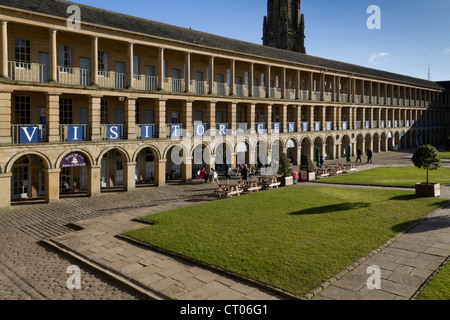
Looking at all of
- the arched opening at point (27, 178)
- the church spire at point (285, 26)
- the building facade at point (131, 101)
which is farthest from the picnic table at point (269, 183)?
the church spire at point (285, 26)

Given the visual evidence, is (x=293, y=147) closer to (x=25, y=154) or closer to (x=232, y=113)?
(x=232, y=113)

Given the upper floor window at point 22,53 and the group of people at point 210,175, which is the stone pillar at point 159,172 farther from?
the upper floor window at point 22,53

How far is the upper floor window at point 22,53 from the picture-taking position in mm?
22578

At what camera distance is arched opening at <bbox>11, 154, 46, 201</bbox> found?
77.7 feet

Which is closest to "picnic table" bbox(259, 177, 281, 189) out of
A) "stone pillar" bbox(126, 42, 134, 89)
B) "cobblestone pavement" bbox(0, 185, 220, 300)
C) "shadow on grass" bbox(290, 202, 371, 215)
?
"cobblestone pavement" bbox(0, 185, 220, 300)

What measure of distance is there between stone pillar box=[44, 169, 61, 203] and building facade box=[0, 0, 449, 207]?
0.20 ft

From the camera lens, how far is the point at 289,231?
1388 cm

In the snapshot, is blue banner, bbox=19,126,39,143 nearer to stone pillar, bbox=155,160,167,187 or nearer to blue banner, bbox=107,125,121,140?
blue banner, bbox=107,125,121,140

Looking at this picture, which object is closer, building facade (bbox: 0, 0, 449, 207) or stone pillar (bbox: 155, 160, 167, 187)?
building facade (bbox: 0, 0, 449, 207)

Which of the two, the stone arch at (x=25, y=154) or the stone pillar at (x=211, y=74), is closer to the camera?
the stone arch at (x=25, y=154)

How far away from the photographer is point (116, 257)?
12234 millimetres

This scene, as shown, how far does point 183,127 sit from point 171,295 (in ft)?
73.7

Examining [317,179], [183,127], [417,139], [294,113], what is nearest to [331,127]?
[294,113]

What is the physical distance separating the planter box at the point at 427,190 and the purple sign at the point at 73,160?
20564 millimetres
